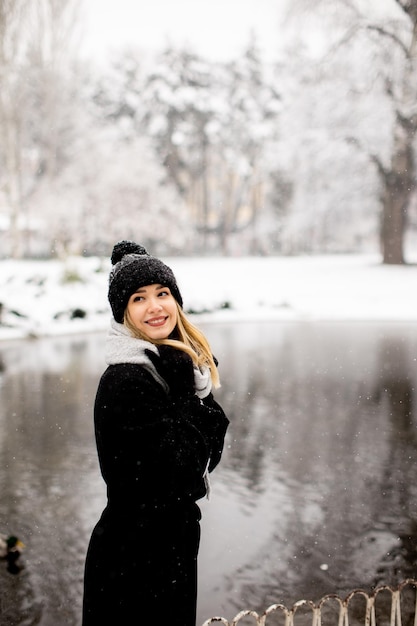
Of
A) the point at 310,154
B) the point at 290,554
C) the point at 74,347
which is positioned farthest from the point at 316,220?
the point at 290,554

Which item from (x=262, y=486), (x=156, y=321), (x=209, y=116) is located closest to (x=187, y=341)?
(x=156, y=321)

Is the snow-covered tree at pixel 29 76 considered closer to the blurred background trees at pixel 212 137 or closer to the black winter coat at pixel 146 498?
the blurred background trees at pixel 212 137

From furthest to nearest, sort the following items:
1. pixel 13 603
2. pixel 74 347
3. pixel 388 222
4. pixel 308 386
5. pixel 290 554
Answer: pixel 388 222 → pixel 74 347 → pixel 308 386 → pixel 290 554 → pixel 13 603

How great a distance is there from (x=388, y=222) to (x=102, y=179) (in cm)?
1422

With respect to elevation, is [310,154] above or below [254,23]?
below

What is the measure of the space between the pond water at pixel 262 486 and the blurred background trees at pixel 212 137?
5.33 metres

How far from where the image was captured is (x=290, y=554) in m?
4.64

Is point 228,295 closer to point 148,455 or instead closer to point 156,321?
point 156,321

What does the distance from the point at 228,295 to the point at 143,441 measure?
21.3 m

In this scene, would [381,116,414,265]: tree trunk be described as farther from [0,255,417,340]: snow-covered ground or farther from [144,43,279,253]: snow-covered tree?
[144,43,279,253]: snow-covered tree

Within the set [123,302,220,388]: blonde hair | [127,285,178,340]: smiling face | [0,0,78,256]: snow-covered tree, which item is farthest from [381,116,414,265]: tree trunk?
[127,285,178,340]: smiling face

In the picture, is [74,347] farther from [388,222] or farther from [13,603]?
[388,222]

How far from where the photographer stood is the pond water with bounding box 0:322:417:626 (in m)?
4.28

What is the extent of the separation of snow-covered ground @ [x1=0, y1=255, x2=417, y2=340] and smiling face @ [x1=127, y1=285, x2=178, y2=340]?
14.3 meters
